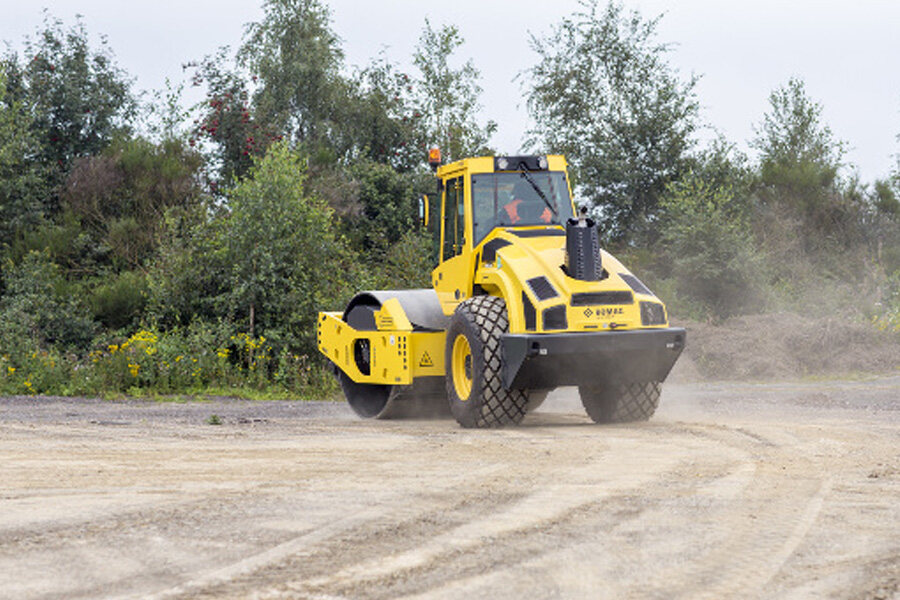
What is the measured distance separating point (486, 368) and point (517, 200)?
2.26m

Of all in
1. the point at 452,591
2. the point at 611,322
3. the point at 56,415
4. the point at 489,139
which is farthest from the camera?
the point at 489,139

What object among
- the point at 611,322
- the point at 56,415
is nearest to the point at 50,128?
the point at 56,415

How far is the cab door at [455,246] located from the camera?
41.6ft

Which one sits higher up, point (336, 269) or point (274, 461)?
point (336, 269)

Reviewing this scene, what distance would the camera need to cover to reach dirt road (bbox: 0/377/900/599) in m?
5.09

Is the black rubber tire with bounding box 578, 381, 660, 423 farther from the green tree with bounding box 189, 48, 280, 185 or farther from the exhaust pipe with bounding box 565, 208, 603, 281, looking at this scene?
the green tree with bounding box 189, 48, 280, 185

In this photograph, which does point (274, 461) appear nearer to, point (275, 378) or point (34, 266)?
point (275, 378)

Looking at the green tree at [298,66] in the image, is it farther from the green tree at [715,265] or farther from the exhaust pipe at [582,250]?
the exhaust pipe at [582,250]

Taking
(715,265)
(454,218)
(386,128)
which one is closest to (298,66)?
(386,128)

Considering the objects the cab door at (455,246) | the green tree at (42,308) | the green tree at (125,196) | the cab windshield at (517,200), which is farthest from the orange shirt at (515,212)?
the green tree at (125,196)

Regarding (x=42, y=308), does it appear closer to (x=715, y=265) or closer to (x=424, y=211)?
(x=424, y=211)

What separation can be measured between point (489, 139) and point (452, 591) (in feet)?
104

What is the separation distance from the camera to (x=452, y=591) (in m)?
4.88

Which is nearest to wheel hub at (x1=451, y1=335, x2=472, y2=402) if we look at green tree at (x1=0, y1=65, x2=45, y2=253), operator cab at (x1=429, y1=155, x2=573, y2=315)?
operator cab at (x1=429, y1=155, x2=573, y2=315)
